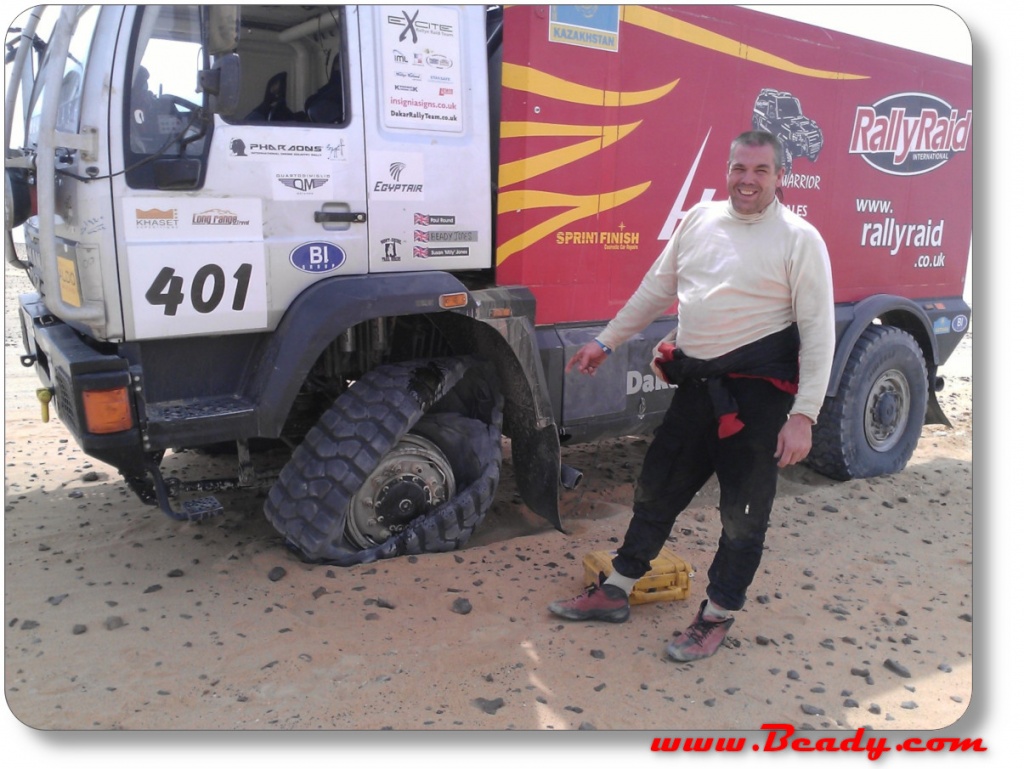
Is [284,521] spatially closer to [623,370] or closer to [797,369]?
[623,370]

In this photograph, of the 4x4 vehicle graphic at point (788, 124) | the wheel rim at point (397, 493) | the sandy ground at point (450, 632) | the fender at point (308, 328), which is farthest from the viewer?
the 4x4 vehicle graphic at point (788, 124)

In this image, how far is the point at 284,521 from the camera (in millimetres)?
3703

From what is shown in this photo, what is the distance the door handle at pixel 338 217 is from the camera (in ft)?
11.7

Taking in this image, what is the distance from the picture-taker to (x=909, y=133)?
220 inches

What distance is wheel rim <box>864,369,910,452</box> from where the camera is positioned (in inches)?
225

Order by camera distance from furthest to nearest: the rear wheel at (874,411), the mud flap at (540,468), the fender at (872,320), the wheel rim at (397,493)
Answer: the rear wheel at (874,411) < the fender at (872,320) < the mud flap at (540,468) < the wheel rim at (397,493)

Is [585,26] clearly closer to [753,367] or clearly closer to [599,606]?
[753,367]

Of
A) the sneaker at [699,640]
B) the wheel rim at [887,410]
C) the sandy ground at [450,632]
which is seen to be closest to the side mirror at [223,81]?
the sandy ground at [450,632]

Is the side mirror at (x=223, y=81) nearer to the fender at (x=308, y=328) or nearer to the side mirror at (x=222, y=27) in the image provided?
the side mirror at (x=222, y=27)

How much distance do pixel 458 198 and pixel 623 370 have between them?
133cm

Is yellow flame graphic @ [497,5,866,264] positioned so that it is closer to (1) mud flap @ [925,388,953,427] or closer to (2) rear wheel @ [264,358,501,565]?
(2) rear wheel @ [264,358,501,565]

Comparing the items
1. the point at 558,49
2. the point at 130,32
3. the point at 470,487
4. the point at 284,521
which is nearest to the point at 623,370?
the point at 470,487

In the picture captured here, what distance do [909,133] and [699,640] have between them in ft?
13.2

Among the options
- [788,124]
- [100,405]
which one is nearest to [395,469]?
[100,405]
